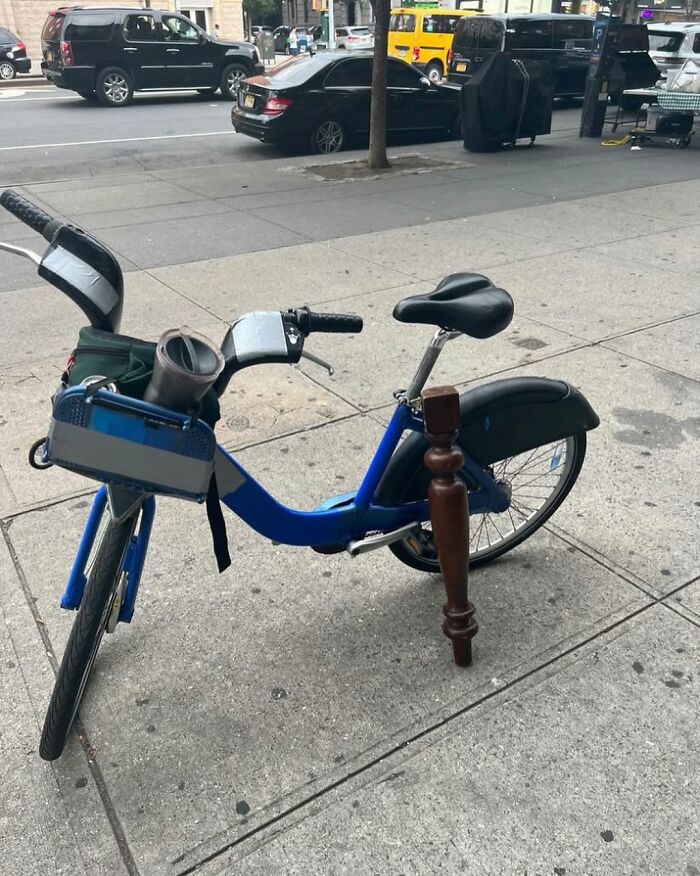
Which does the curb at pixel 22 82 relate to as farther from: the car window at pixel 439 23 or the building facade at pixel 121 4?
the car window at pixel 439 23

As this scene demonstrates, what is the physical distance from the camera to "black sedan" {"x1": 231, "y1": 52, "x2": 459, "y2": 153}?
462 inches

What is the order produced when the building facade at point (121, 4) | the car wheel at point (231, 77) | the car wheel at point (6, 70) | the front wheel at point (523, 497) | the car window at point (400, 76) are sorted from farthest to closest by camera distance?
the building facade at point (121, 4) < the car wheel at point (6, 70) < the car wheel at point (231, 77) < the car window at point (400, 76) < the front wheel at point (523, 497)

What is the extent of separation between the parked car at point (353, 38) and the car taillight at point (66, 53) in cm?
1813

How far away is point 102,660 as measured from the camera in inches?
101

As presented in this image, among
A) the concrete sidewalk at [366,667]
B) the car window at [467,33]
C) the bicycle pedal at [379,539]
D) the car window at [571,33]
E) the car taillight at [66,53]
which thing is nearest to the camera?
the concrete sidewalk at [366,667]

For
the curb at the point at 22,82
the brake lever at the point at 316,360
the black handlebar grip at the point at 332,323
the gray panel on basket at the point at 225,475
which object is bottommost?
the curb at the point at 22,82

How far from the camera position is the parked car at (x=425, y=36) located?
2106 centimetres

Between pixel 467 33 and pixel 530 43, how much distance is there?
1.39 meters

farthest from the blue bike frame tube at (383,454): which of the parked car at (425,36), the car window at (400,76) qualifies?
the parked car at (425,36)

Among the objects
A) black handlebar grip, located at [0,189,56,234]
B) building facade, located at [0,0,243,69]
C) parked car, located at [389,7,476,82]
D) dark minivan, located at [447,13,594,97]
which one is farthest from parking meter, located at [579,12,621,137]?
building facade, located at [0,0,243,69]

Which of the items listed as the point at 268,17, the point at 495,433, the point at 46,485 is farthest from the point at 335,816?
the point at 268,17

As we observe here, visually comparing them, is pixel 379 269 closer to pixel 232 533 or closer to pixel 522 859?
pixel 232 533

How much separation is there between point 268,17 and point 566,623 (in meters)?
75.8

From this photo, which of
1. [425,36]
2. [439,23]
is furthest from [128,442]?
[425,36]
